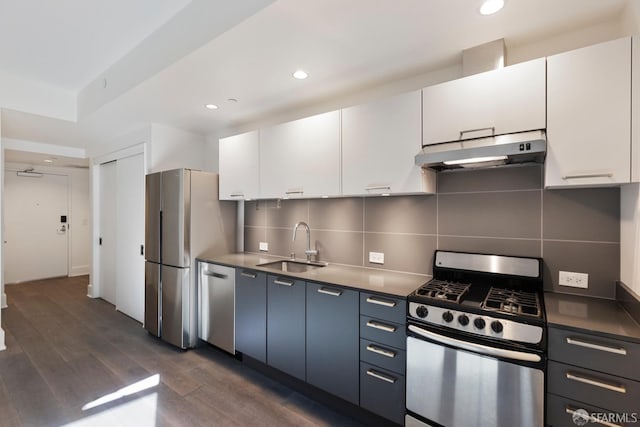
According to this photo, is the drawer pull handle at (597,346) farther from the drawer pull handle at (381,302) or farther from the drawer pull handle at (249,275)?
the drawer pull handle at (249,275)

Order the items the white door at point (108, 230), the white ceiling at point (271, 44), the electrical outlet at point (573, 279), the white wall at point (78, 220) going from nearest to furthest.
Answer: the white ceiling at point (271, 44) → the electrical outlet at point (573, 279) → the white door at point (108, 230) → the white wall at point (78, 220)

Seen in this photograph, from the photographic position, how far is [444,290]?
5.88 feet

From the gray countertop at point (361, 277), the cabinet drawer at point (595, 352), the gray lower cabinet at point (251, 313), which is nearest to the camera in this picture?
the cabinet drawer at point (595, 352)

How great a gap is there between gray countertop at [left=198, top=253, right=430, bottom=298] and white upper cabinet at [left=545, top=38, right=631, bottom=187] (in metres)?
1.02

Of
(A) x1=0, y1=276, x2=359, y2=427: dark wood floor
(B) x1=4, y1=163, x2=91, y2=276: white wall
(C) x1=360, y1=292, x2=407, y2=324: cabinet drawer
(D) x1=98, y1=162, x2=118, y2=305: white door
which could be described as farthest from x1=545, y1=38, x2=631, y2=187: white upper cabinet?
(B) x1=4, y1=163, x2=91, y2=276: white wall

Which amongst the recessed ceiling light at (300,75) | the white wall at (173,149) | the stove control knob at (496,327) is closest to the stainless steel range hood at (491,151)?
the stove control knob at (496,327)

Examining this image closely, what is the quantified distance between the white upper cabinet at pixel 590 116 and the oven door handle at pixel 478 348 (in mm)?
883

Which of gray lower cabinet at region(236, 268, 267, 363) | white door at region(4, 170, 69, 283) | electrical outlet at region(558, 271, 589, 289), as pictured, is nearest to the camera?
electrical outlet at region(558, 271, 589, 289)

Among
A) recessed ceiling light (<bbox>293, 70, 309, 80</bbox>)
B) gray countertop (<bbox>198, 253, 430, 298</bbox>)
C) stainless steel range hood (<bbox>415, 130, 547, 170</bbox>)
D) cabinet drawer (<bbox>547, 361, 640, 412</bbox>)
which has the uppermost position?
recessed ceiling light (<bbox>293, 70, 309, 80</bbox>)

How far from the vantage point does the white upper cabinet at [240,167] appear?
2.91 meters

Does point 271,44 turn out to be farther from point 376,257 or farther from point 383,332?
point 383,332

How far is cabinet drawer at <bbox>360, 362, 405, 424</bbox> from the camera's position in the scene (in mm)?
1735

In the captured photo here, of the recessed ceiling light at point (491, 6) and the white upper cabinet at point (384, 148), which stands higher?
the recessed ceiling light at point (491, 6)

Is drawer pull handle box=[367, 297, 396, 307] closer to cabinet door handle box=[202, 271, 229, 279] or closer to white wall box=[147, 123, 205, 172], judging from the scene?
cabinet door handle box=[202, 271, 229, 279]
